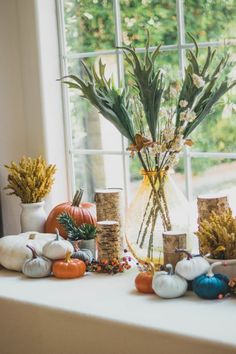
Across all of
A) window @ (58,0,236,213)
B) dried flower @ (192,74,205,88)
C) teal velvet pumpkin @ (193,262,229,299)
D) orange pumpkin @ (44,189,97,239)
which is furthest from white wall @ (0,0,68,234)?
teal velvet pumpkin @ (193,262,229,299)

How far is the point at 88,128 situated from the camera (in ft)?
9.02

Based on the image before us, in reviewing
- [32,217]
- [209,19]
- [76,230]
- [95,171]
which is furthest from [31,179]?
[209,19]

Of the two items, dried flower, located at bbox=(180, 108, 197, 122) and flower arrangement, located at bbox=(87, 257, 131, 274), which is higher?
dried flower, located at bbox=(180, 108, 197, 122)

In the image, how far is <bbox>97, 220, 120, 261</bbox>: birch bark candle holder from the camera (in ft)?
7.45

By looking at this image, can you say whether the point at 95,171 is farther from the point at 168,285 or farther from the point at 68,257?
the point at 168,285

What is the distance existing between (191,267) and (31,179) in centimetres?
75

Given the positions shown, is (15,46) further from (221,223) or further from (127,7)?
(221,223)

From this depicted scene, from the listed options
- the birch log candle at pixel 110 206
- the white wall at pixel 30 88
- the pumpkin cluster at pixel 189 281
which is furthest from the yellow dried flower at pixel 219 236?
the white wall at pixel 30 88

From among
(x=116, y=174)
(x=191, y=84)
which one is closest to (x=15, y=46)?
(x=116, y=174)

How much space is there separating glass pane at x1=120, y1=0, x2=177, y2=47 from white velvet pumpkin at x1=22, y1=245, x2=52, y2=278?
828 millimetres

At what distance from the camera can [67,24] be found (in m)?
2.66

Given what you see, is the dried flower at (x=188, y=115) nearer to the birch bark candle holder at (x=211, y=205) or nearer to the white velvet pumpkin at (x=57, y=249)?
the birch bark candle holder at (x=211, y=205)

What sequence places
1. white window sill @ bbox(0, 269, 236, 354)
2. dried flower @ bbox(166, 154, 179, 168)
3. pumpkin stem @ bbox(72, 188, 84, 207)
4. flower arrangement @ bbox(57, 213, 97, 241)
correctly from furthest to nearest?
pumpkin stem @ bbox(72, 188, 84, 207)
flower arrangement @ bbox(57, 213, 97, 241)
dried flower @ bbox(166, 154, 179, 168)
white window sill @ bbox(0, 269, 236, 354)

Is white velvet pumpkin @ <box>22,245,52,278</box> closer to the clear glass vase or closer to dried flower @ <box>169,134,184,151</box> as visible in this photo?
the clear glass vase
